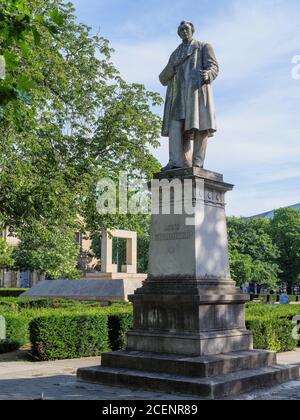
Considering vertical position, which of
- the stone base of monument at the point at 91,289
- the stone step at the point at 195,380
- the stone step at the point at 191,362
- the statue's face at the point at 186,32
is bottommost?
the stone step at the point at 195,380

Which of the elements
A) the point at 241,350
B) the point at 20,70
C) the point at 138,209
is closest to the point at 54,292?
the point at 138,209

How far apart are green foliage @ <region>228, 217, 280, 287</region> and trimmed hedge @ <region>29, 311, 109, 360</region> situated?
2067 inches

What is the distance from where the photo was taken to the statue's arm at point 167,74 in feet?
33.5

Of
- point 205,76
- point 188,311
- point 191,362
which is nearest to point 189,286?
point 188,311

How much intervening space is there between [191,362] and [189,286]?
1.33 meters

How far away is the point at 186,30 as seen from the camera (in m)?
10.2

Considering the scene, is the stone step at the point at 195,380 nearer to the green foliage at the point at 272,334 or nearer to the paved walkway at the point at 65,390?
the paved walkway at the point at 65,390

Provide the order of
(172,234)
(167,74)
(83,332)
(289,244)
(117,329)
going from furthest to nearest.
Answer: (289,244), (117,329), (83,332), (167,74), (172,234)

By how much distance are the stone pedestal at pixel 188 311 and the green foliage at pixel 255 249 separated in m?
56.4

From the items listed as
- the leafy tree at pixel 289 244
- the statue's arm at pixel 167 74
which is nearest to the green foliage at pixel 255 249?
the leafy tree at pixel 289 244

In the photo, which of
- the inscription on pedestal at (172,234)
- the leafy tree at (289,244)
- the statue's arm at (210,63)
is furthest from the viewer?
the leafy tree at (289,244)

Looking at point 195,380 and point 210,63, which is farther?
point 210,63

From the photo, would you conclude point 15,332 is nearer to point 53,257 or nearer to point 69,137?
point 69,137

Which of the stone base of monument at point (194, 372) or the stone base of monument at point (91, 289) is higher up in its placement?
the stone base of monument at point (91, 289)
